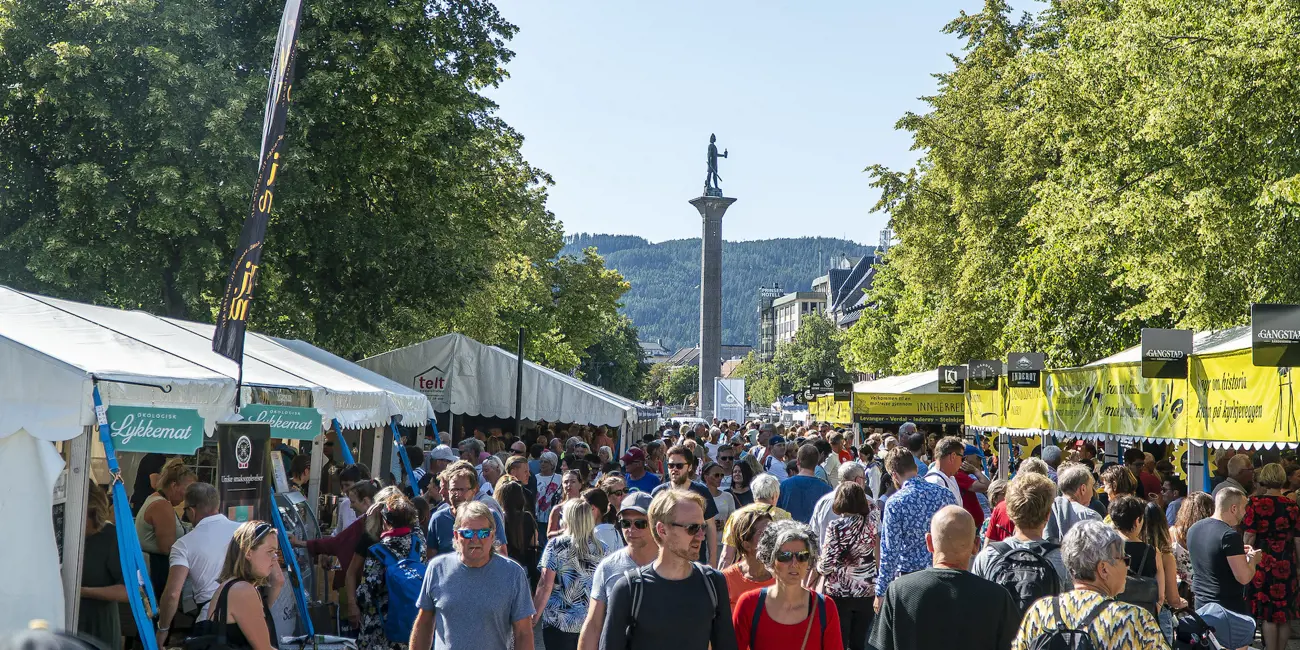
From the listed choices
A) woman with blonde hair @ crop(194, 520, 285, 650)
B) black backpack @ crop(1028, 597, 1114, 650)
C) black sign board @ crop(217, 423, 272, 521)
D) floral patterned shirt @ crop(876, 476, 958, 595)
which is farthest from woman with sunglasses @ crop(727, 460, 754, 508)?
black backpack @ crop(1028, 597, 1114, 650)

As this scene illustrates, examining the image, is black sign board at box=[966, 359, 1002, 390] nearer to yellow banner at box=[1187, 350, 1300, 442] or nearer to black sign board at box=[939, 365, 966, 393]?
black sign board at box=[939, 365, 966, 393]

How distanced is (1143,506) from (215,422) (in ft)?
20.4

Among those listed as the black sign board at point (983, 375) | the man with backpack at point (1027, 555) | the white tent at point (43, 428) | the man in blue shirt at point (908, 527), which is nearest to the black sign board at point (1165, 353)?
the man in blue shirt at point (908, 527)

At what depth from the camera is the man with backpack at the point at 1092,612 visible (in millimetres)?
4578

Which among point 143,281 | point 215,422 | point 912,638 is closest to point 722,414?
point 143,281

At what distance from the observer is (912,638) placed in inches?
204

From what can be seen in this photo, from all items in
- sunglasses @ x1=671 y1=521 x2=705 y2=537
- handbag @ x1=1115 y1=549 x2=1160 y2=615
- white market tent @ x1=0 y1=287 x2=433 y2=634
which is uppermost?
white market tent @ x1=0 y1=287 x2=433 y2=634

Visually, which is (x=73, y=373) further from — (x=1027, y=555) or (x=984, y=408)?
(x=984, y=408)

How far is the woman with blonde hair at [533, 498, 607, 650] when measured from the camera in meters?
7.21

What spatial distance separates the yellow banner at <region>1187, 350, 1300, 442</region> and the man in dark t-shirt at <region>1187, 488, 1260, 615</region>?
0.96 metres

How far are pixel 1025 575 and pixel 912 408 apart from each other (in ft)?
72.5

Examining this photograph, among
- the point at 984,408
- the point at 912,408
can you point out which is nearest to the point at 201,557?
the point at 984,408

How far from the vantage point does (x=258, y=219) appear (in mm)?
10305

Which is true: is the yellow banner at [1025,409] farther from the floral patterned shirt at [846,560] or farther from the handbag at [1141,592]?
the handbag at [1141,592]
